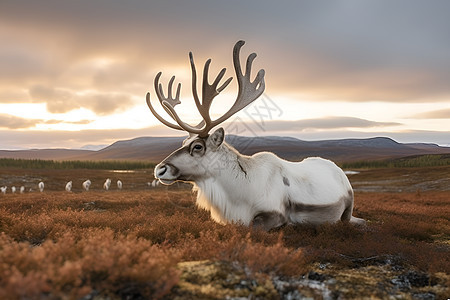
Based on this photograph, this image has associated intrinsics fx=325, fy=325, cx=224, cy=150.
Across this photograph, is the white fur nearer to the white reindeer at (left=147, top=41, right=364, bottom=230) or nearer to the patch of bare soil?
the white reindeer at (left=147, top=41, right=364, bottom=230)

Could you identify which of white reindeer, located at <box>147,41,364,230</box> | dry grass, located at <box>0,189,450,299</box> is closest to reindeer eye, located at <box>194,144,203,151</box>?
white reindeer, located at <box>147,41,364,230</box>

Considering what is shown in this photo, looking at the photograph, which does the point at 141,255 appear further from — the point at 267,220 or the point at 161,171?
the point at 267,220

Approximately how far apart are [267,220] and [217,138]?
1.73 m

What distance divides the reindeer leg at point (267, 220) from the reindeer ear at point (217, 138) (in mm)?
1484

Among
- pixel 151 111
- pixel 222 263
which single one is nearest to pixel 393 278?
pixel 222 263

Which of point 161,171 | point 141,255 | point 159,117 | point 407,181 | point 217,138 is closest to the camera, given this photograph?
point 141,255

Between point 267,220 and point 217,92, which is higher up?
point 217,92

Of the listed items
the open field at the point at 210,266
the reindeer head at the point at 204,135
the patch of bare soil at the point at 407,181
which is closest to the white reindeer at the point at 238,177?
the reindeer head at the point at 204,135

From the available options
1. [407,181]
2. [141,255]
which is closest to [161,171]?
[141,255]

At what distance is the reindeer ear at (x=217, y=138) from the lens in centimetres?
591

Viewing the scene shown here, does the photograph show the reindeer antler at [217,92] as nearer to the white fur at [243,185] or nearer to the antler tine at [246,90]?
the antler tine at [246,90]

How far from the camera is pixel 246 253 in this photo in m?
3.15

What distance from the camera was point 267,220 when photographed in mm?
5809

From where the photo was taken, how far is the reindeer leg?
19.0ft
